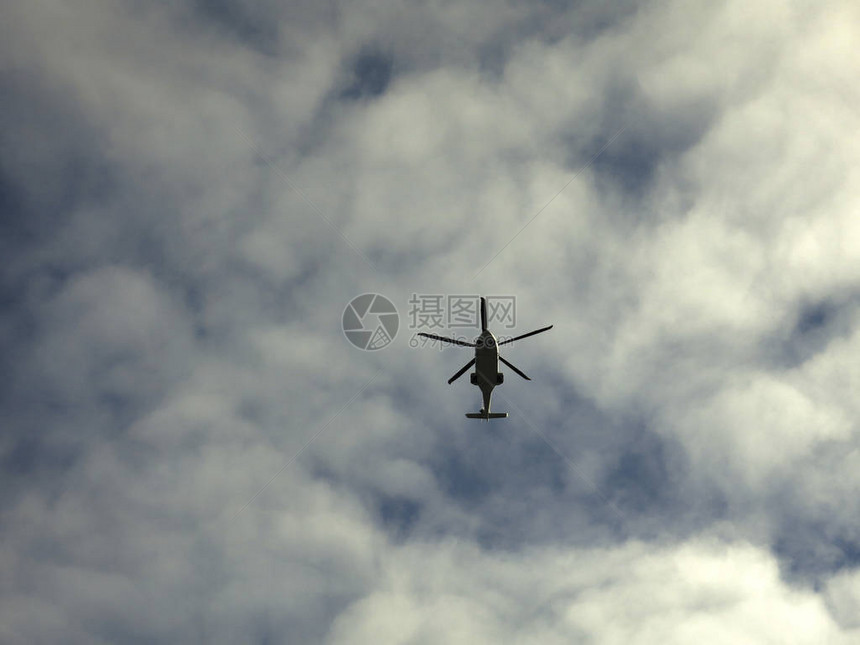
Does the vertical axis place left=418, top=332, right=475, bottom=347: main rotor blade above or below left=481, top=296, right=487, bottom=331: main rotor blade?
below

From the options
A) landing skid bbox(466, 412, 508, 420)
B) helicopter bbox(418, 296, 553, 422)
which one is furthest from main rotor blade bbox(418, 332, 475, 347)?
landing skid bbox(466, 412, 508, 420)

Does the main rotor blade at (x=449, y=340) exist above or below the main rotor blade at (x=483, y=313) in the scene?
below

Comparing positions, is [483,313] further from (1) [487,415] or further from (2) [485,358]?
(1) [487,415]

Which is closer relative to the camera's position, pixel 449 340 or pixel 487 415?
pixel 449 340

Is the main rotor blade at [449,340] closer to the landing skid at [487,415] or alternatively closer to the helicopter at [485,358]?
the helicopter at [485,358]

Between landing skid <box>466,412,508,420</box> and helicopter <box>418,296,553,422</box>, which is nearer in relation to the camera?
helicopter <box>418,296,553,422</box>

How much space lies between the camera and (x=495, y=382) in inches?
4478

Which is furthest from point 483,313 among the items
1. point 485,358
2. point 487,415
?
point 487,415

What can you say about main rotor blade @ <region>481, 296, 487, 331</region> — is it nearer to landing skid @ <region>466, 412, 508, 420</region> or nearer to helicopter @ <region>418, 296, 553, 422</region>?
helicopter @ <region>418, 296, 553, 422</region>

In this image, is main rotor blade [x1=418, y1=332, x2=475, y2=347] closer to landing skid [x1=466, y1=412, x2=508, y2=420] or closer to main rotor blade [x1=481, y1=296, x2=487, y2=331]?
main rotor blade [x1=481, y1=296, x2=487, y2=331]

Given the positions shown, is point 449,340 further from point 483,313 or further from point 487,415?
point 487,415

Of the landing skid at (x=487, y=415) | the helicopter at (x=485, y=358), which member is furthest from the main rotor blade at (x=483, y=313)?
the landing skid at (x=487, y=415)

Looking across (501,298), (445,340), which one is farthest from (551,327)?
(445,340)

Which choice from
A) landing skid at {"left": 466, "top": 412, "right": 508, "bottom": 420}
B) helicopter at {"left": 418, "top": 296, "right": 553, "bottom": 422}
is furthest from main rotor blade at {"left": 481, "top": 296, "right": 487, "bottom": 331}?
landing skid at {"left": 466, "top": 412, "right": 508, "bottom": 420}
